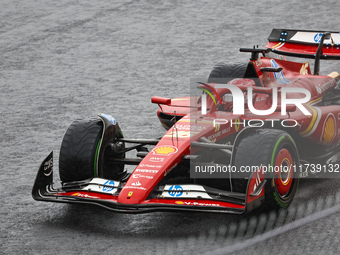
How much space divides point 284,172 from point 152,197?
131cm

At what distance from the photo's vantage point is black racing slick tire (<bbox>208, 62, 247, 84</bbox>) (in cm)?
917

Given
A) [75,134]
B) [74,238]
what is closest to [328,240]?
[74,238]

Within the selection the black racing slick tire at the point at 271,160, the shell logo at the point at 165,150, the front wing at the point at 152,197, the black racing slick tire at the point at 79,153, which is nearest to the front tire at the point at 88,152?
the black racing slick tire at the point at 79,153

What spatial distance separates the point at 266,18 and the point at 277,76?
778cm

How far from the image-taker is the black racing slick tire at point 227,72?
9172 millimetres

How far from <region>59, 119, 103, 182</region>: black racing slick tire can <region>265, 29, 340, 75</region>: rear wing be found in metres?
3.47

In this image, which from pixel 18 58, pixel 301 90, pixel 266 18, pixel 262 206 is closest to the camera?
pixel 262 206

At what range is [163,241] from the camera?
620 cm

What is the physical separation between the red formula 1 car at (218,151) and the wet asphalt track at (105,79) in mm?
323

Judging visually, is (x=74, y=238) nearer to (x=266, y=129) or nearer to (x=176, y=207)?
(x=176, y=207)

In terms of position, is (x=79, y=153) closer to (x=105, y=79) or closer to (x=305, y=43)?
(x=305, y=43)

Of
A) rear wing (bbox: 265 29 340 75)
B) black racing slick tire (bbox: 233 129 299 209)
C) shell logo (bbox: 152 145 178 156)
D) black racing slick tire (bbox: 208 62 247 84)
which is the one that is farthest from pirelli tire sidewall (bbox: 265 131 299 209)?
rear wing (bbox: 265 29 340 75)

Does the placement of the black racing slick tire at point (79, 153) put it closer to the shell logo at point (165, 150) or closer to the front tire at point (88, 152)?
the front tire at point (88, 152)

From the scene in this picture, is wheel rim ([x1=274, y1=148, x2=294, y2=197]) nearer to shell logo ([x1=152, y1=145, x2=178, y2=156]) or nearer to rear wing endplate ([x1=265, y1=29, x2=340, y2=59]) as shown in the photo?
shell logo ([x1=152, y1=145, x2=178, y2=156])
